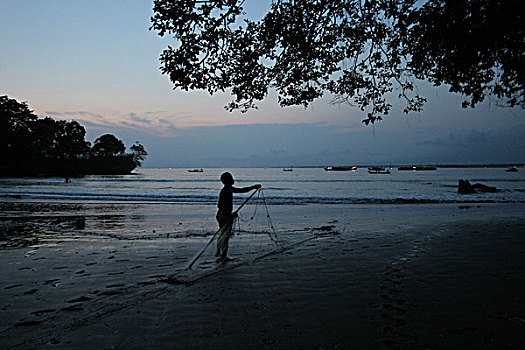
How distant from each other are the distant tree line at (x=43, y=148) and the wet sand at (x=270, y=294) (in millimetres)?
83148

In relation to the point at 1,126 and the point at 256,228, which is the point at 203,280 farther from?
the point at 1,126

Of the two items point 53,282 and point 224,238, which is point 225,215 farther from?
point 53,282

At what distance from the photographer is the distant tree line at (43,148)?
9638cm

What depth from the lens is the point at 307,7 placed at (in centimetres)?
771

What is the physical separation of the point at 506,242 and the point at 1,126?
118 metres

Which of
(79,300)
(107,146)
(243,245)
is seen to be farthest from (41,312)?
(107,146)

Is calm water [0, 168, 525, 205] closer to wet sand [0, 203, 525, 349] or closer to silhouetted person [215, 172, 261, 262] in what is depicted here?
wet sand [0, 203, 525, 349]

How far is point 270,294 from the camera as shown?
567 cm

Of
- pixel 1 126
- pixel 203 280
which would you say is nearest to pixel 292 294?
pixel 203 280

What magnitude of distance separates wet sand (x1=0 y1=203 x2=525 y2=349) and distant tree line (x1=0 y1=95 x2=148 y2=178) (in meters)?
83.1

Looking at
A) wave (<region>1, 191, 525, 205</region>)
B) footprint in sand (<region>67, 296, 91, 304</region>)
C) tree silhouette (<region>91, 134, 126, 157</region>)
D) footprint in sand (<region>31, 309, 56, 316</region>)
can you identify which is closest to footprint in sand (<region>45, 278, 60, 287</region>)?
footprint in sand (<region>67, 296, 91, 304</region>)

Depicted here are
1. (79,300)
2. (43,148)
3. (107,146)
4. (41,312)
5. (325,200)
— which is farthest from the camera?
(107,146)

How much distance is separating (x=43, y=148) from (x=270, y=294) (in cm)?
12575

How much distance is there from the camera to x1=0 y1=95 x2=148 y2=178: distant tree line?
316ft
